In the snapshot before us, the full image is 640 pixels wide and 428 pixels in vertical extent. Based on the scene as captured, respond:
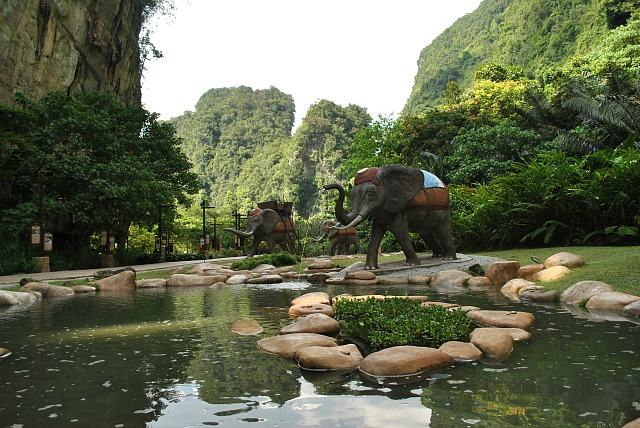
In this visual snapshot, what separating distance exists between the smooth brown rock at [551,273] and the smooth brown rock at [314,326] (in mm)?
4386

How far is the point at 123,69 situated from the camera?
28.1 m

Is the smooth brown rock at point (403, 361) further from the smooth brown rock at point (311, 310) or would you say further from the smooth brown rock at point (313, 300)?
the smooth brown rock at point (313, 300)

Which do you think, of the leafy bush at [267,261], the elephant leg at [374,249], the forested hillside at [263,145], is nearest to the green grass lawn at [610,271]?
the elephant leg at [374,249]

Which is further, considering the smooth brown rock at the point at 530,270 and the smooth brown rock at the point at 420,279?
the smooth brown rock at the point at 420,279

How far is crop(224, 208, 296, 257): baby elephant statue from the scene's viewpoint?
18.7 meters

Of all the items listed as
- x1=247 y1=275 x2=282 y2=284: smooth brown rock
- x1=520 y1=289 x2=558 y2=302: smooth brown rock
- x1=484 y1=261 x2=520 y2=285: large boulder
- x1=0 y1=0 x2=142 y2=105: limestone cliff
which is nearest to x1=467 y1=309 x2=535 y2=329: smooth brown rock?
x1=520 y1=289 x2=558 y2=302: smooth brown rock

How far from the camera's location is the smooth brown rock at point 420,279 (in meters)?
9.52

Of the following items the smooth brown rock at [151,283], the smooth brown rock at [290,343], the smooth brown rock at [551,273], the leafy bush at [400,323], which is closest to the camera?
the smooth brown rock at [290,343]

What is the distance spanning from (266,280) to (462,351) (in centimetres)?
738

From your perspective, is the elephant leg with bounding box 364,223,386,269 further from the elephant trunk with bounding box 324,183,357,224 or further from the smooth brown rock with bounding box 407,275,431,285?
the smooth brown rock with bounding box 407,275,431,285

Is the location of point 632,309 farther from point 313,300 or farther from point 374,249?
point 374,249

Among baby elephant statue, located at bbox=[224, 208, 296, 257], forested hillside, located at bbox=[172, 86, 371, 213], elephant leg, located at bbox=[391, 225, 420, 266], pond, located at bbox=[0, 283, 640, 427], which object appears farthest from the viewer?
forested hillside, located at bbox=[172, 86, 371, 213]

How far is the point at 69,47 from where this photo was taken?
22547 mm

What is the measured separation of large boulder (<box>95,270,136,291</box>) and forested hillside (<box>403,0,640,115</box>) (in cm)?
3865
